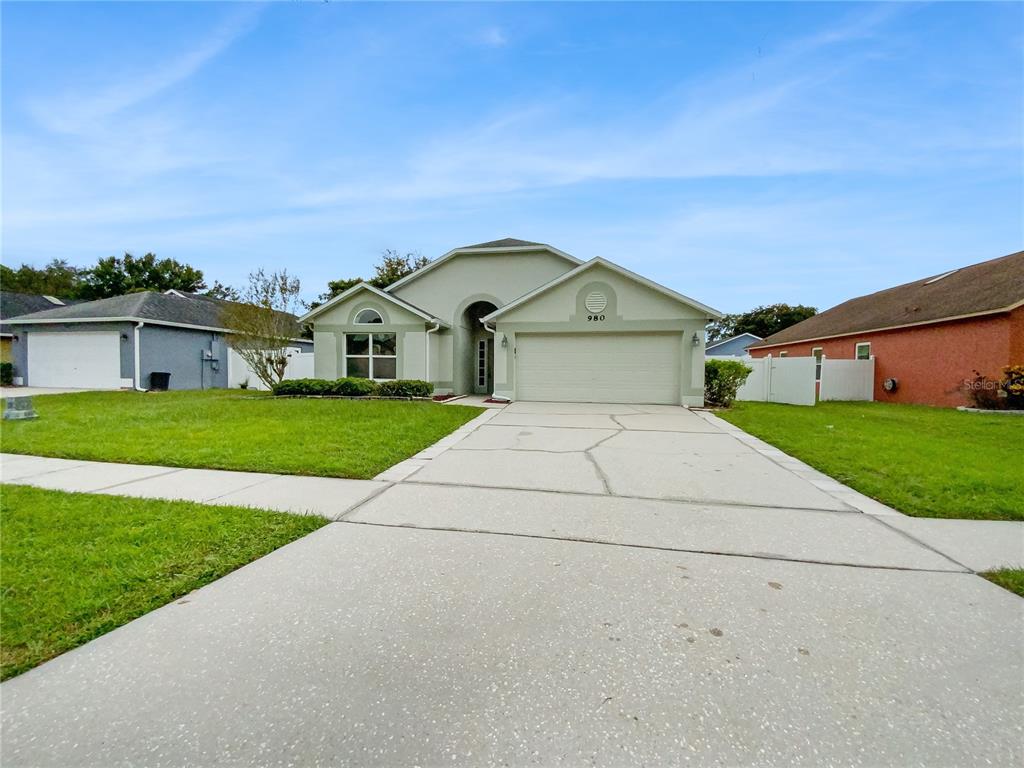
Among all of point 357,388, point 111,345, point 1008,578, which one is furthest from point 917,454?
point 111,345

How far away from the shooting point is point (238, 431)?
7906mm

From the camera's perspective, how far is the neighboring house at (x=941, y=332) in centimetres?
1282

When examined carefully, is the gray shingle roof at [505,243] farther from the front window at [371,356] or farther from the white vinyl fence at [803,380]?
the white vinyl fence at [803,380]

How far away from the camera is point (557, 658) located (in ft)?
6.82

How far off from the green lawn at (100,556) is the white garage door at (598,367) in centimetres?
1054

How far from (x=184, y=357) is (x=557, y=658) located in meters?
22.6

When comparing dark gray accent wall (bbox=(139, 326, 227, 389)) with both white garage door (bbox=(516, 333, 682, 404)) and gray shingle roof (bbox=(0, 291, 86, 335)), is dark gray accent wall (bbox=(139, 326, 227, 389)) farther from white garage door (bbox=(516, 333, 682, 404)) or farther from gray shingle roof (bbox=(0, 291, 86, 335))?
white garage door (bbox=(516, 333, 682, 404))

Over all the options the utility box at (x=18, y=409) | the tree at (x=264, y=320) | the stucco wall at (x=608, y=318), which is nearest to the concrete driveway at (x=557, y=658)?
the stucco wall at (x=608, y=318)

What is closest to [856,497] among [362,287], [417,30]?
[417,30]

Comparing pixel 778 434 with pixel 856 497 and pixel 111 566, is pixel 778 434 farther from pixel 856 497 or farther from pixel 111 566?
pixel 111 566

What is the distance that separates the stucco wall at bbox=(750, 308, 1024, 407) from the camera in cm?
1262

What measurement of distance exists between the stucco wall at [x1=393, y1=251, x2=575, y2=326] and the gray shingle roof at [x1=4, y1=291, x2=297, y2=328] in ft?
24.9

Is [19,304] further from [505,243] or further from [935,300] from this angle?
[935,300]

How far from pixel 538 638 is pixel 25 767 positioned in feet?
6.37
